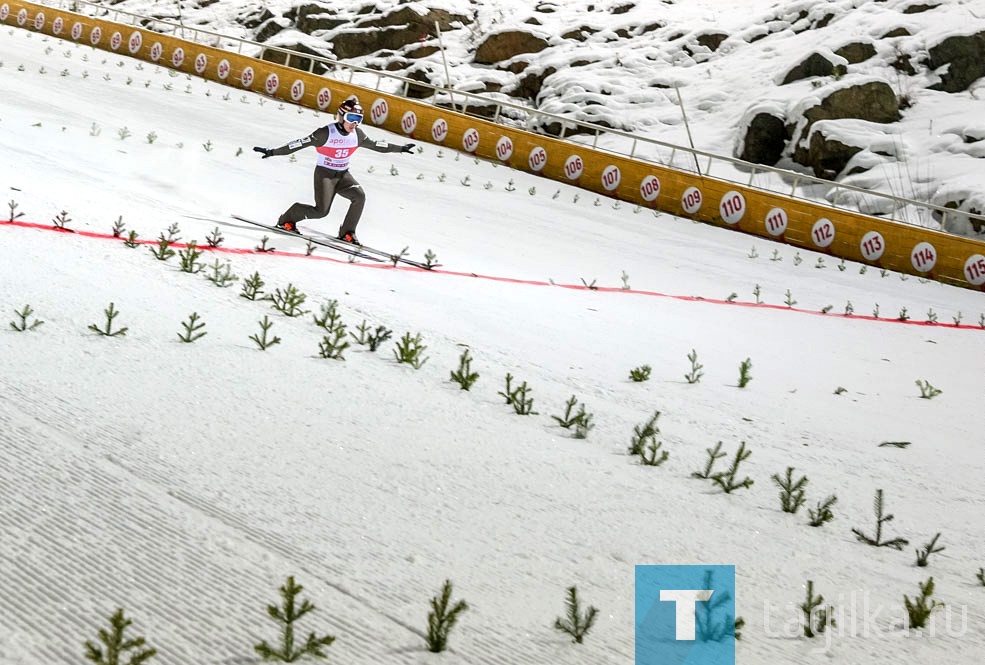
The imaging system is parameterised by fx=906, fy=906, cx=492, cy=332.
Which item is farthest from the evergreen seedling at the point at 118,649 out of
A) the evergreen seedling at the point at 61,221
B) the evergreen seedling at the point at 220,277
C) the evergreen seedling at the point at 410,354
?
the evergreen seedling at the point at 61,221

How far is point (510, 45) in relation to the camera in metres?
41.0

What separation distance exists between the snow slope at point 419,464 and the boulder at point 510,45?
3337cm

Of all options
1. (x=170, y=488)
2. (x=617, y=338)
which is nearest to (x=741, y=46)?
(x=617, y=338)

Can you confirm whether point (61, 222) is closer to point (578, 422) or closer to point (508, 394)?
point (508, 394)

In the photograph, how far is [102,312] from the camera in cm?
488

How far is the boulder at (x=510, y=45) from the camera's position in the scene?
134 ft

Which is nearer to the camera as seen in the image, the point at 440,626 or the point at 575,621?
the point at 440,626

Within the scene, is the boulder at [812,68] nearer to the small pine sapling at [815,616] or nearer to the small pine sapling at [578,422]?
the small pine sapling at [578,422]

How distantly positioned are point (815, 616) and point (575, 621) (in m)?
0.93

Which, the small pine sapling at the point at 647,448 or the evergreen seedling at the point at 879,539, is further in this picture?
the small pine sapling at the point at 647,448

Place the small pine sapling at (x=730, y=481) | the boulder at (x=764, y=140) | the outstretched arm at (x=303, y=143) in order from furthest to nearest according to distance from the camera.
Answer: the boulder at (x=764, y=140)
the outstretched arm at (x=303, y=143)
the small pine sapling at (x=730, y=481)

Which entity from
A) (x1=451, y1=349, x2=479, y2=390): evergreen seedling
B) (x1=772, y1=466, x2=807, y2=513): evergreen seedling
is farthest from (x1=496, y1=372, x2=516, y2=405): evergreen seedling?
(x1=772, y1=466, x2=807, y2=513): evergreen seedling

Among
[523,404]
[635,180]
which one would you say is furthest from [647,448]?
[635,180]

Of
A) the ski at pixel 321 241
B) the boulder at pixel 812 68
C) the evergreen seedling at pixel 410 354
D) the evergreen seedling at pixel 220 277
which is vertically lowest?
the ski at pixel 321 241
